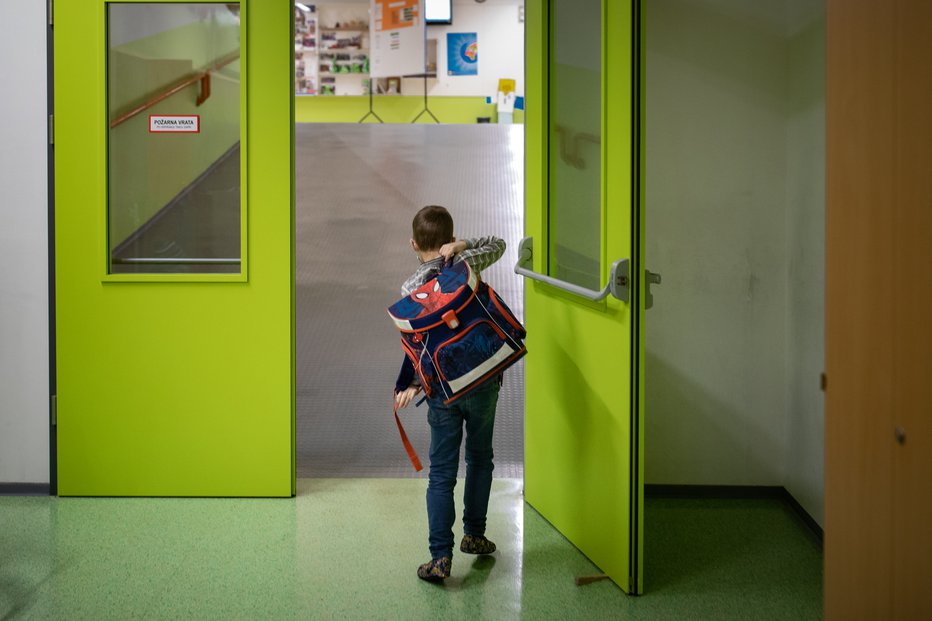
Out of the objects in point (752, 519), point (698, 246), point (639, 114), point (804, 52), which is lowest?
point (752, 519)

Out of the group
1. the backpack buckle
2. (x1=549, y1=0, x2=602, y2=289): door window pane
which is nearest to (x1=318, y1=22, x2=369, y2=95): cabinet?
(x1=549, y1=0, x2=602, y2=289): door window pane

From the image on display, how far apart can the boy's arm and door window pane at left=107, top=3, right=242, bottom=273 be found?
110 cm

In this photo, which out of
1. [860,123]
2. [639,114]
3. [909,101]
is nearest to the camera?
[909,101]

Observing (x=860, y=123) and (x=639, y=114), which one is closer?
(x=860, y=123)

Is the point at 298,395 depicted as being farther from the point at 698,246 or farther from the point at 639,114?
the point at 639,114

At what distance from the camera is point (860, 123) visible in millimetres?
1629

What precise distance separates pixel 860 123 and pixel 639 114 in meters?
0.97

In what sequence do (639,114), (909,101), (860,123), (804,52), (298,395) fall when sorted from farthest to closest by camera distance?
(298,395) → (804,52) → (639,114) → (860,123) → (909,101)

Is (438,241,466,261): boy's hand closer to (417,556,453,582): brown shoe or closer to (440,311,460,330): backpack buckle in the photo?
(440,311,460,330): backpack buckle

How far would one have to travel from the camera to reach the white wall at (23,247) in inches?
141

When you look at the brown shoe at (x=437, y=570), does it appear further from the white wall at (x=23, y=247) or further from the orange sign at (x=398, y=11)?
the orange sign at (x=398, y=11)

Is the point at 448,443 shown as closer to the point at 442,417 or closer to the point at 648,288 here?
the point at 442,417

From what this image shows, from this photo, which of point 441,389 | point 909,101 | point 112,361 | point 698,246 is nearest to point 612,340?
point 441,389

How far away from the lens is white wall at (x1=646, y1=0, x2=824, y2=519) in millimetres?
3453
